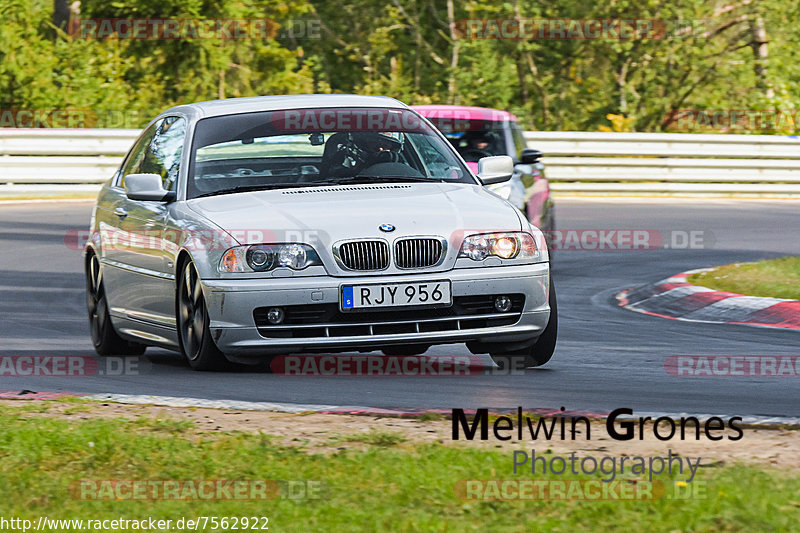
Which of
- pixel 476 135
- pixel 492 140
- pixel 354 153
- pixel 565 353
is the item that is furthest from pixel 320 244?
pixel 476 135

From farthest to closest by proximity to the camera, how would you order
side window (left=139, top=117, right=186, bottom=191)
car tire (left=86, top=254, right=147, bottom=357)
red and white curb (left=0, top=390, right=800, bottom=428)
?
car tire (left=86, top=254, right=147, bottom=357), side window (left=139, top=117, right=186, bottom=191), red and white curb (left=0, top=390, right=800, bottom=428)

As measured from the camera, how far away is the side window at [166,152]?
9.04 meters

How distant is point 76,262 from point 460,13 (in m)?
18.9

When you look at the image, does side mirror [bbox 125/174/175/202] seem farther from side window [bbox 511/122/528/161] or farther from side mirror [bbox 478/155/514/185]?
side window [bbox 511/122/528/161]

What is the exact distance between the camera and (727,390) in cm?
752

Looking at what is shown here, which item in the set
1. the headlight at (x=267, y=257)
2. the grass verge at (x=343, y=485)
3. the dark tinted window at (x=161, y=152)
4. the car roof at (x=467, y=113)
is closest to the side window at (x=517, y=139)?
the car roof at (x=467, y=113)

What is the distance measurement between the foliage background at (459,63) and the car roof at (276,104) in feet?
59.8

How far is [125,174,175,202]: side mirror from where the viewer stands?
8.65 metres

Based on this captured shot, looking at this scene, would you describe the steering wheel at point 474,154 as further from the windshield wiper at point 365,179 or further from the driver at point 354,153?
the windshield wiper at point 365,179

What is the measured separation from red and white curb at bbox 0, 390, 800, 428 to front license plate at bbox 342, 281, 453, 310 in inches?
32.3

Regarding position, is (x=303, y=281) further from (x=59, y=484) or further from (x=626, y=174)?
(x=626, y=174)

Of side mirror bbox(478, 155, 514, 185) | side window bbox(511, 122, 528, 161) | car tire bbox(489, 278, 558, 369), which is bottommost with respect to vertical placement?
car tire bbox(489, 278, 558, 369)

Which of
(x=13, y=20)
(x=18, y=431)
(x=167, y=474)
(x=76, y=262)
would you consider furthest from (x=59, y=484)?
(x=13, y=20)

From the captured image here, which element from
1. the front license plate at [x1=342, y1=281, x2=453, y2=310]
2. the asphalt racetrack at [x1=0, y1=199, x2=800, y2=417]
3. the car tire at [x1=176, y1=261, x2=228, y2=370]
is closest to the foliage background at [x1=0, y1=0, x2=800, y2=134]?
the asphalt racetrack at [x1=0, y1=199, x2=800, y2=417]
